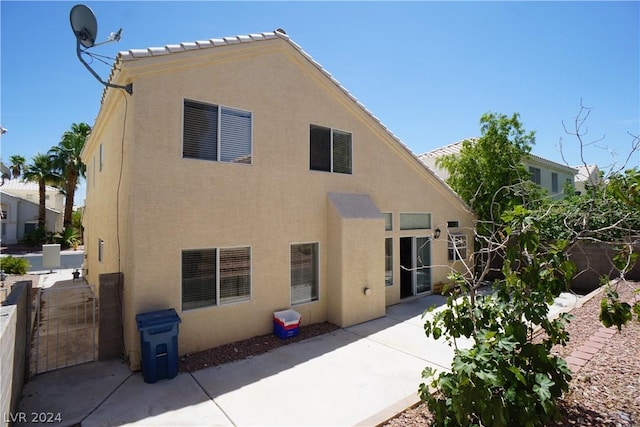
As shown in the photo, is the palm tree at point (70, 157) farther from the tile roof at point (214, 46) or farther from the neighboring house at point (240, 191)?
the tile roof at point (214, 46)

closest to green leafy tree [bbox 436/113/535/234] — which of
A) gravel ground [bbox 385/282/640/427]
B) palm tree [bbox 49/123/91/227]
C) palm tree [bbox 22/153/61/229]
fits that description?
gravel ground [bbox 385/282/640/427]

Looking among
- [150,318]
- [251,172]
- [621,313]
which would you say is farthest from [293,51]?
[621,313]

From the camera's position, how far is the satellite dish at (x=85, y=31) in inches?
268

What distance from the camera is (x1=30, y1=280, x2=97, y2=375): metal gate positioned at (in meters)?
7.14

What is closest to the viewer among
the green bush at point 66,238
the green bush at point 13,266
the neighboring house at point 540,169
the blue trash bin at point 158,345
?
the blue trash bin at point 158,345

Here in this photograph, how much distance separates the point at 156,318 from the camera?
21.9 ft

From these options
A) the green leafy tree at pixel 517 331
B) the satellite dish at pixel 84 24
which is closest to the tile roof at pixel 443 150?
the green leafy tree at pixel 517 331

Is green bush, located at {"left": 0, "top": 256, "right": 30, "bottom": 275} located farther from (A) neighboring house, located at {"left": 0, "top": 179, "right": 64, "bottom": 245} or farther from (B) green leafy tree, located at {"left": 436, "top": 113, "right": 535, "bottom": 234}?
(A) neighboring house, located at {"left": 0, "top": 179, "right": 64, "bottom": 245}

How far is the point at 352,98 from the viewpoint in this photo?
11031 mm

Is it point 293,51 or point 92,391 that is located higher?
point 293,51

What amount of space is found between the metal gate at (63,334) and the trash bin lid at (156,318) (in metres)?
1.58

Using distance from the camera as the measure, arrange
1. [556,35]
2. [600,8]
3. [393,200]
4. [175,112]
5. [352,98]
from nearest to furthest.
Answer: [175,112] → [600,8] → [556,35] → [352,98] → [393,200]

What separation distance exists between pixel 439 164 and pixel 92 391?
1859cm

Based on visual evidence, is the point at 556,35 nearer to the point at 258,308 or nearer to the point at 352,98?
the point at 352,98
